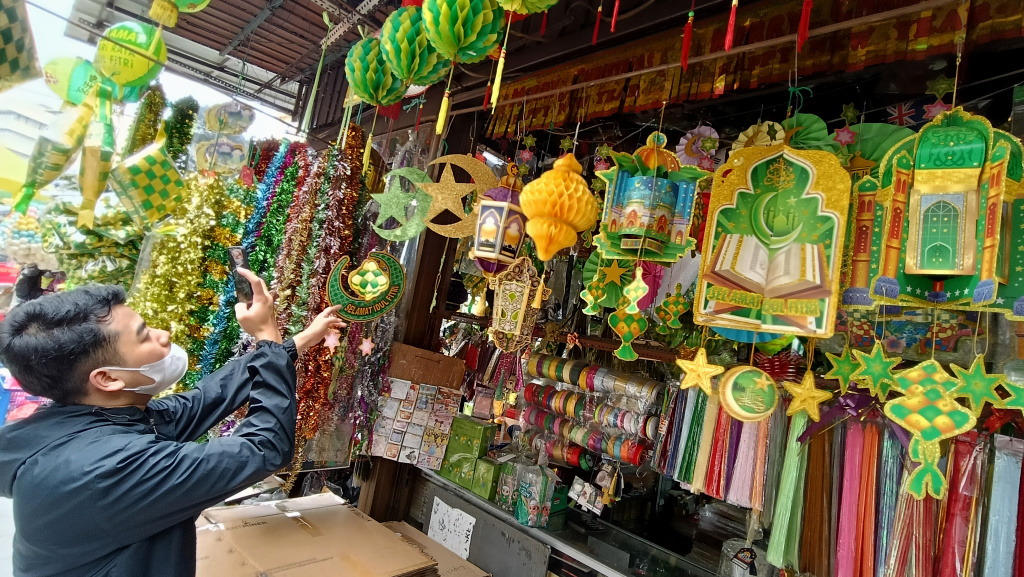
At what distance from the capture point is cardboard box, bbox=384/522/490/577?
8.96ft

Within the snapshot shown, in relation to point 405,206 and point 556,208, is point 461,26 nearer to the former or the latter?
point 556,208

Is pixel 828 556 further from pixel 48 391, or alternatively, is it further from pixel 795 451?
pixel 48 391

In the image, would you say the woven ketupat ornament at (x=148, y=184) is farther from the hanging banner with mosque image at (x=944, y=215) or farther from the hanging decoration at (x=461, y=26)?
the hanging banner with mosque image at (x=944, y=215)

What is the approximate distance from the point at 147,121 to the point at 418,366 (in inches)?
77.0

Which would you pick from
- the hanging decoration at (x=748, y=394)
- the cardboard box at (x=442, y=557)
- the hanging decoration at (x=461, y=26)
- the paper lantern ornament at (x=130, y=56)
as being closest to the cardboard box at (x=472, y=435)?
the cardboard box at (x=442, y=557)

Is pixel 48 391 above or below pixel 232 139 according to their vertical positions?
below

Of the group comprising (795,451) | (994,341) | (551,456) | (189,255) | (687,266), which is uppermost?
(687,266)

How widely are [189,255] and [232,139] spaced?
2.32ft

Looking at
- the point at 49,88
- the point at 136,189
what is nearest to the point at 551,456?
the point at 136,189

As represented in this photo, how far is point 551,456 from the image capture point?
115 inches

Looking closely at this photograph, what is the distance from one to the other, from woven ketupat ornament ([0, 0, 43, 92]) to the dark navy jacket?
3.26ft

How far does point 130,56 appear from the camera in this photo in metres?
2.35

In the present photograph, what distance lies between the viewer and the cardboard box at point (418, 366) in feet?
9.56

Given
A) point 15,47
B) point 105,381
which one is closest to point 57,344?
point 105,381
